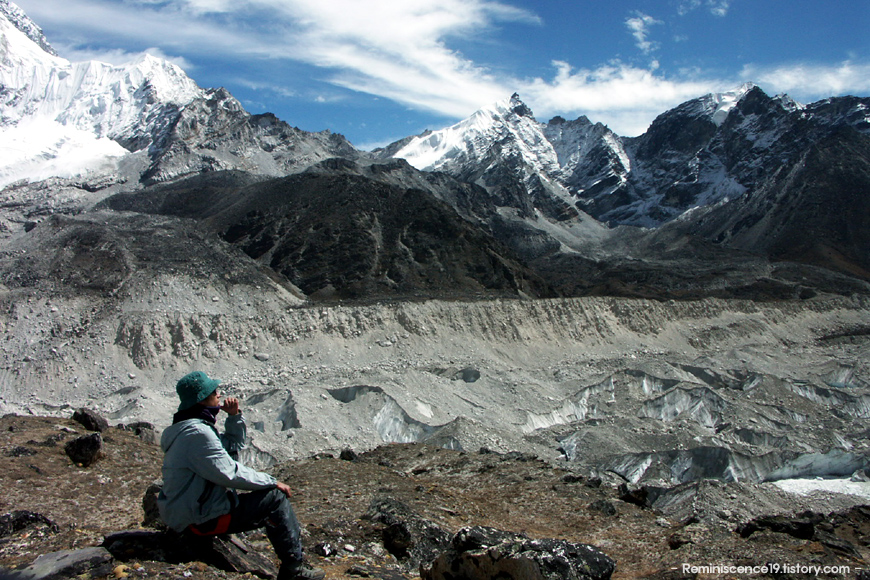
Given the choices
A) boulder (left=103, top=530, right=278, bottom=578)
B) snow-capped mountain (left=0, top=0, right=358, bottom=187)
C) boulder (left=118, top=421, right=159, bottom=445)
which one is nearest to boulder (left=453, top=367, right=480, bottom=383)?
boulder (left=118, top=421, right=159, bottom=445)

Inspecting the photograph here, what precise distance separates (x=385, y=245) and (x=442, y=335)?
27.5m

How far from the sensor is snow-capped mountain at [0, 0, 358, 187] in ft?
415

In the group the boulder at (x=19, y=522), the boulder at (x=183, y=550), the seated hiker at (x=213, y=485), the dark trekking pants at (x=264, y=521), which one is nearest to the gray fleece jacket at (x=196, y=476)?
the seated hiker at (x=213, y=485)

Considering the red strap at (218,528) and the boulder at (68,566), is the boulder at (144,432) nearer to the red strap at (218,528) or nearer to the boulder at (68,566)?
the boulder at (68,566)

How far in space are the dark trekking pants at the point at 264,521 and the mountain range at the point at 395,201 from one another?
143ft

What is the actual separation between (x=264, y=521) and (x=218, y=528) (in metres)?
0.37

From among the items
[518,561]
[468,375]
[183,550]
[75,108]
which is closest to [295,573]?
[183,550]

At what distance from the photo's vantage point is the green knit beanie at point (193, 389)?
16.3ft

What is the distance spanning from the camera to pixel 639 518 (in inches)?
410

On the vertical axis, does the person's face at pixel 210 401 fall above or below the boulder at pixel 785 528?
above

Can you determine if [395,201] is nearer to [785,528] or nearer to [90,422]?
[90,422]

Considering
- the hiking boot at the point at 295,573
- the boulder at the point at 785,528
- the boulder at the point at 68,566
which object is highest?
the boulder at the point at 68,566

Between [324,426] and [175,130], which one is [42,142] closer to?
[175,130]

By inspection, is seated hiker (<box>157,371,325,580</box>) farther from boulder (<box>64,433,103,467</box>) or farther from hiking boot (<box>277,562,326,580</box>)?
boulder (<box>64,433,103,467</box>)
